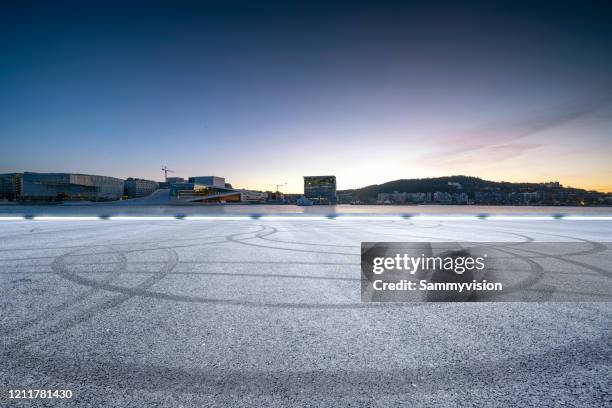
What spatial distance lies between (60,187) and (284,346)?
17886 centimetres

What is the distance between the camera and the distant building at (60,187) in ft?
432

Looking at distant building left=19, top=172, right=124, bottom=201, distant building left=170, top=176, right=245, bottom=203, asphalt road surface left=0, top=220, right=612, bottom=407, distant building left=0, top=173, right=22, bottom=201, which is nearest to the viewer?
asphalt road surface left=0, top=220, right=612, bottom=407

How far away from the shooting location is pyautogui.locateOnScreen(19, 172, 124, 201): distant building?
131750 mm

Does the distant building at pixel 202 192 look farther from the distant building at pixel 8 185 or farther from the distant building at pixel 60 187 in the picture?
the distant building at pixel 8 185

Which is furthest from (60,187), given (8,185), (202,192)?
(8,185)

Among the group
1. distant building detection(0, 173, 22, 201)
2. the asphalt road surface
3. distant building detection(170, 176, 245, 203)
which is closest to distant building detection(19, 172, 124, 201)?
distant building detection(170, 176, 245, 203)

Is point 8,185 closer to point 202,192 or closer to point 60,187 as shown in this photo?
point 60,187

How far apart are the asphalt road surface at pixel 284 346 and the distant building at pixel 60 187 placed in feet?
563

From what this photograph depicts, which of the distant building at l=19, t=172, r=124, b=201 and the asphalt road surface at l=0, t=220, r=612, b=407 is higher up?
the distant building at l=19, t=172, r=124, b=201

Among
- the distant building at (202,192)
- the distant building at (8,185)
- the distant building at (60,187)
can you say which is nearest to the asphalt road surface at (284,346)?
the distant building at (202,192)

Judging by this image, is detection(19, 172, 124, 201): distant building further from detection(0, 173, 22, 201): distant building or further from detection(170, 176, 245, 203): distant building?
detection(0, 173, 22, 201): distant building

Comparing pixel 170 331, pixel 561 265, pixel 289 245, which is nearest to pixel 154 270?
pixel 170 331

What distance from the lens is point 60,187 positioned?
137 m

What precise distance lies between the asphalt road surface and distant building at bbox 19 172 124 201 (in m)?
172
